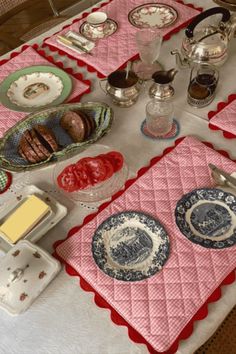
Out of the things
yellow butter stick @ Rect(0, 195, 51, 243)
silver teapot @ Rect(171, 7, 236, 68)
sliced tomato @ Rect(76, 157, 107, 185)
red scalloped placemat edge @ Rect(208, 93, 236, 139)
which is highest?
yellow butter stick @ Rect(0, 195, 51, 243)

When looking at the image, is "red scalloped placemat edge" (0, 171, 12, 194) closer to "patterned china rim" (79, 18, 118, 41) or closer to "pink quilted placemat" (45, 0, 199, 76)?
"pink quilted placemat" (45, 0, 199, 76)

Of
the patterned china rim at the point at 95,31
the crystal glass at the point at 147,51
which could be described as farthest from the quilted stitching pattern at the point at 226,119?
the patterned china rim at the point at 95,31

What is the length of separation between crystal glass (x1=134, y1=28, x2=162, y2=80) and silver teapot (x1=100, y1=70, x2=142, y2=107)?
0.26 feet

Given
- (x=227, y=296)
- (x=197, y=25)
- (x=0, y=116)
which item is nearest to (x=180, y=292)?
(x=227, y=296)

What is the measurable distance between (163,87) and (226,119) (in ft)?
0.55

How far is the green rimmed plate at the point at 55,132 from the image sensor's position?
84 centimetres

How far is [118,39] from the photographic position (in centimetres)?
116

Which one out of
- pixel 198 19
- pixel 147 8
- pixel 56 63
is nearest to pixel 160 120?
pixel 198 19

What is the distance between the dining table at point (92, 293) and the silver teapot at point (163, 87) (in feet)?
0.16

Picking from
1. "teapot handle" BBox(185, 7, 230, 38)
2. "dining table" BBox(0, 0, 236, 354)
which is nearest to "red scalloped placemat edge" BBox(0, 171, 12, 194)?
"dining table" BBox(0, 0, 236, 354)

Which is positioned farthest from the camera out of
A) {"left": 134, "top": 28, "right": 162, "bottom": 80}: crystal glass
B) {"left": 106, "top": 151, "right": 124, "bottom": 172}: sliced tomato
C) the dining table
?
{"left": 134, "top": 28, "right": 162, "bottom": 80}: crystal glass

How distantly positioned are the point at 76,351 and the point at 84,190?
0.32m

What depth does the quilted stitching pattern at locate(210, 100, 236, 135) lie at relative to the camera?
2.94 ft

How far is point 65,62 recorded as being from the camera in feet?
3.71
